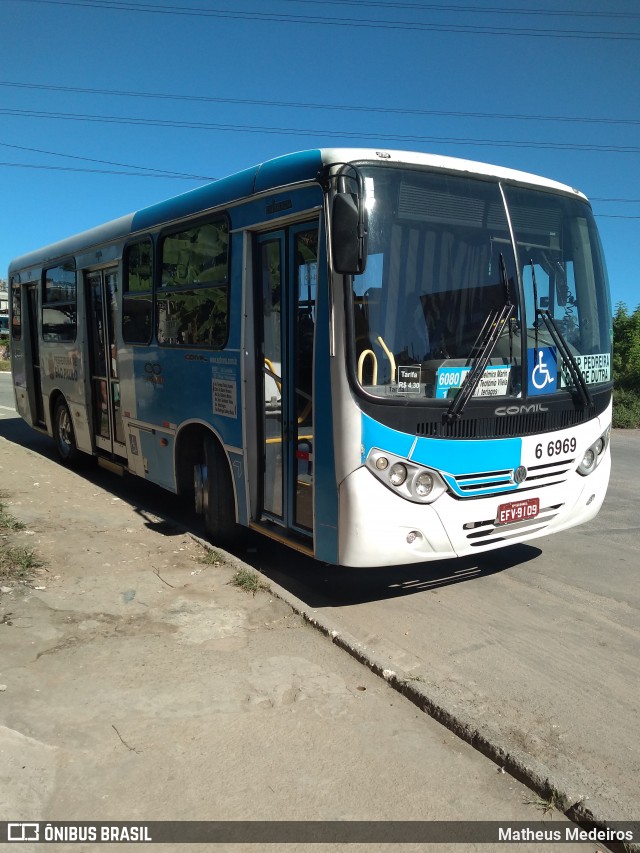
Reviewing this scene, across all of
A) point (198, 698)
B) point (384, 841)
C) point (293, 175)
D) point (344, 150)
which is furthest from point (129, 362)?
point (384, 841)

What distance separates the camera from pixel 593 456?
5406 millimetres

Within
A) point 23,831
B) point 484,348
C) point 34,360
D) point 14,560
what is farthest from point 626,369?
point 23,831

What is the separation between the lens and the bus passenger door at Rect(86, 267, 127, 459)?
8.09 m

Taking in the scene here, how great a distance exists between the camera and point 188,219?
6188 millimetres

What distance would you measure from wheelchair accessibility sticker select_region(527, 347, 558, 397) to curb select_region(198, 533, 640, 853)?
216 centimetres

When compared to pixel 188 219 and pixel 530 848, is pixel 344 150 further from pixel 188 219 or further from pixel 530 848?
pixel 530 848

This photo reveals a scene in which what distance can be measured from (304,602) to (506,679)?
1632mm

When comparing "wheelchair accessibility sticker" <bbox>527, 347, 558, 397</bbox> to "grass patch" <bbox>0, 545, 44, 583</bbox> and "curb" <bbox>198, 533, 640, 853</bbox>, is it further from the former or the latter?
"grass patch" <bbox>0, 545, 44, 583</bbox>

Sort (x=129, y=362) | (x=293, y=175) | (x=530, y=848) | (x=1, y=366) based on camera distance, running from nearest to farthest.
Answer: (x=530, y=848)
(x=293, y=175)
(x=129, y=362)
(x=1, y=366)

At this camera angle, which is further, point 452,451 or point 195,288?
point 195,288

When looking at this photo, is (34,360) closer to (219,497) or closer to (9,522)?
(9,522)

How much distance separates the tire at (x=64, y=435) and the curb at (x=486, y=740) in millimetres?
6288

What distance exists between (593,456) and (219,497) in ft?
10.4

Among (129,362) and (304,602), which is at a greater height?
(129,362)
